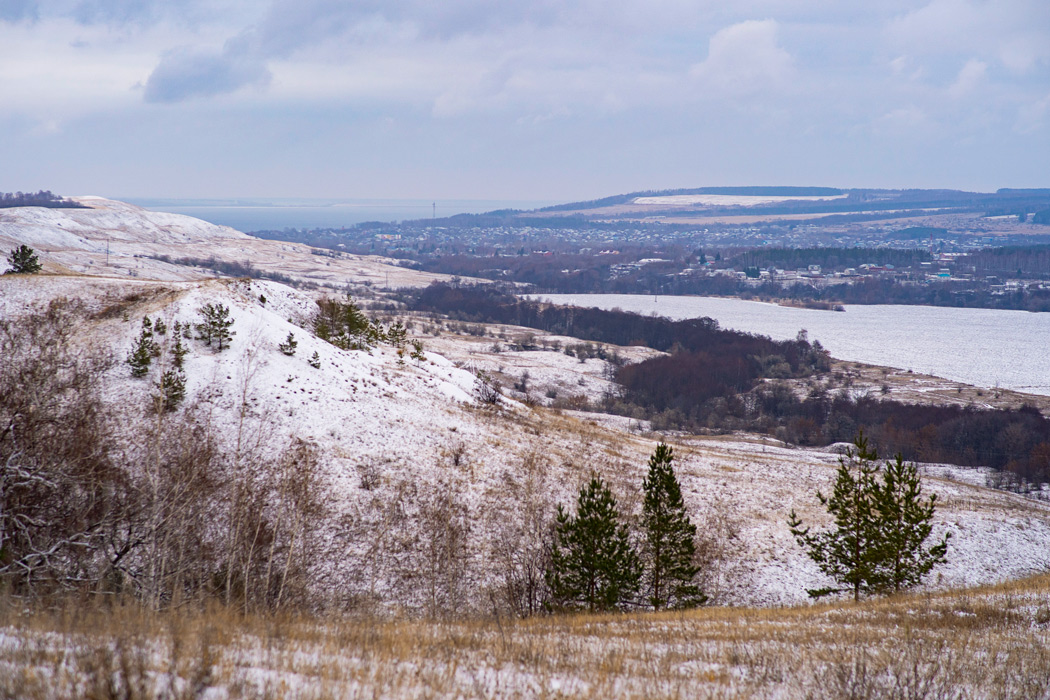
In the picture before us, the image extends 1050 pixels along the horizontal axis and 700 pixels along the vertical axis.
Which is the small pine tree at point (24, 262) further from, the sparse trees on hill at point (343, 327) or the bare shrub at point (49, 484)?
the bare shrub at point (49, 484)

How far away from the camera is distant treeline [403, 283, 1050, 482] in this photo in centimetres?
7056

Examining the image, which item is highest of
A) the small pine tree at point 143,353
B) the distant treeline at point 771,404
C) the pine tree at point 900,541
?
the small pine tree at point 143,353

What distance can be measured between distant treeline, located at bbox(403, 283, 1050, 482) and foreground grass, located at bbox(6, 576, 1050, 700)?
54.8m

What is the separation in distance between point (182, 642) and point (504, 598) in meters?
15.2

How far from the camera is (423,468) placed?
25531mm

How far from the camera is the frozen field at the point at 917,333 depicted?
110375 mm

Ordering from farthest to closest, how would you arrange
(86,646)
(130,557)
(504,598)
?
1. (504,598)
2. (130,557)
3. (86,646)

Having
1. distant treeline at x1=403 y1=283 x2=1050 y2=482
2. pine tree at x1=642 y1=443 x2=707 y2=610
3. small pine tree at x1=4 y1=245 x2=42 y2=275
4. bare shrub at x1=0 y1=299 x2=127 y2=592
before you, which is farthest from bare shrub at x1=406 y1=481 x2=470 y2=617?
distant treeline at x1=403 y1=283 x2=1050 y2=482

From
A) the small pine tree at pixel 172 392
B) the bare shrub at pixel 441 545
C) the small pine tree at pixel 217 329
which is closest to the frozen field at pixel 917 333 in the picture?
the bare shrub at pixel 441 545

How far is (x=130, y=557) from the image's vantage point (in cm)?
1772

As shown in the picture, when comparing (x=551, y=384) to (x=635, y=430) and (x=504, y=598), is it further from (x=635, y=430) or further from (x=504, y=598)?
(x=504, y=598)

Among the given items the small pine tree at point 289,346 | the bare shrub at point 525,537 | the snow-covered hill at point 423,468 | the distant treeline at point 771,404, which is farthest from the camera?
the distant treeline at point 771,404

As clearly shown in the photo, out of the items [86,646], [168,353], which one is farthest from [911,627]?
[168,353]

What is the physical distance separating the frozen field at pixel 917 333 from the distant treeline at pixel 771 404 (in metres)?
16.3
